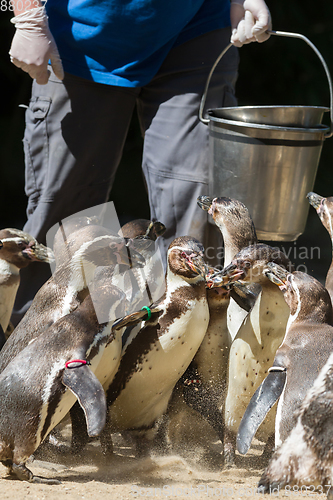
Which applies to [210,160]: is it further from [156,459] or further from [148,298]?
[156,459]

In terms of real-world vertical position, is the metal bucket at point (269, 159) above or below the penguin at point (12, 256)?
above

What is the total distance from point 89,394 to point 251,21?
5.05 feet

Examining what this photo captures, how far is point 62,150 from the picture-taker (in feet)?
7.70

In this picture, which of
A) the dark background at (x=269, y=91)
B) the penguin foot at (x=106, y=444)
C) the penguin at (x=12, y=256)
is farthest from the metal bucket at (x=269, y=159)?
the dark background at (x=269, y=91)

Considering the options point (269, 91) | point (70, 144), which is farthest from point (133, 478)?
point (269, 91)

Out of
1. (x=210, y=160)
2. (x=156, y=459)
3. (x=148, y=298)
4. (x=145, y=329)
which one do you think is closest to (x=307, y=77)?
(x=210, y=160)

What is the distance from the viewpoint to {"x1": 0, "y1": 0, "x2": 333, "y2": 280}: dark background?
13.1ft

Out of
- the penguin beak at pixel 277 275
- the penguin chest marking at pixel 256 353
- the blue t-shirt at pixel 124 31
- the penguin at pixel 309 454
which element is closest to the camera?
the penguin at pixel 309 454

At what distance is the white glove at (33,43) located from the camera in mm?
1968

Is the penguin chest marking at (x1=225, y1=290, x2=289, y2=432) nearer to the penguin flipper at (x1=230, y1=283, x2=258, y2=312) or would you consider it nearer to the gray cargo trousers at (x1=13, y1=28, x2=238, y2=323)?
the penguin flipper at (x1=230, y1=283, x2=258, y2=312)

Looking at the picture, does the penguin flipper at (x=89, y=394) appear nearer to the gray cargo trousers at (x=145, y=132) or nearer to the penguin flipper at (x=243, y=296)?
the penguin flipper at (x=243, y=296)

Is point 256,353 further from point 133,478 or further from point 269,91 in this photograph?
point 269,91

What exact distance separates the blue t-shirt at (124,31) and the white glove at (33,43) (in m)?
0.19

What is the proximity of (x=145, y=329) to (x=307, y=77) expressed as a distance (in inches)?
125
